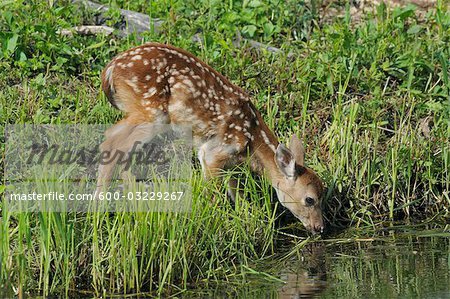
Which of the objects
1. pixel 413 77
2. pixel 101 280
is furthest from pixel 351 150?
pixel 101 280

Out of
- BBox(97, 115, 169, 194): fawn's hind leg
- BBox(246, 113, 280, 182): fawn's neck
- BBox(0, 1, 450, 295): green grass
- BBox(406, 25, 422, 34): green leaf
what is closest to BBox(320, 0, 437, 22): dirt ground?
BBox(0, 1, 450, 295): green grass

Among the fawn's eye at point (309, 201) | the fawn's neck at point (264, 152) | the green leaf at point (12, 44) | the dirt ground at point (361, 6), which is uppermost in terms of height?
the green leaf at point (12, 44)

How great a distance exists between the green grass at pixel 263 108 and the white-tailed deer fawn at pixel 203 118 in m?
0.25

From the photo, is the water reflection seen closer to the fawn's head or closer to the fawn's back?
the fawn's head

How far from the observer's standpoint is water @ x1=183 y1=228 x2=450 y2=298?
755 centimetres

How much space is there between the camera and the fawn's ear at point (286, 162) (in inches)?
365

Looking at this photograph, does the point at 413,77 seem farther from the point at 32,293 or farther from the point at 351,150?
the point at 32,293

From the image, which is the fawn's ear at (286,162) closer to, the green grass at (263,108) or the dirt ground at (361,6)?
the green grass at (263,108)

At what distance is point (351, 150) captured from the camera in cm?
968

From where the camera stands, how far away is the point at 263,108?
10.4 metres

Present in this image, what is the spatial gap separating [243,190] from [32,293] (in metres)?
2.40

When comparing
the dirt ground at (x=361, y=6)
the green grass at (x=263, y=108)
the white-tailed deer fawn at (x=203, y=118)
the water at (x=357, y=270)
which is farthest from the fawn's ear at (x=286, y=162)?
the dirt ground at (x=361, y=6)

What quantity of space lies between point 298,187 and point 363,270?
1347 millimetres

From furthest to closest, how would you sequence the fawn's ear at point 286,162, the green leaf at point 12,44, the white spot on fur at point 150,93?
1. the green leaf at point 12,44
2. the fawn's ear at point 286,162
3. the white spot on fur at point 150,93
